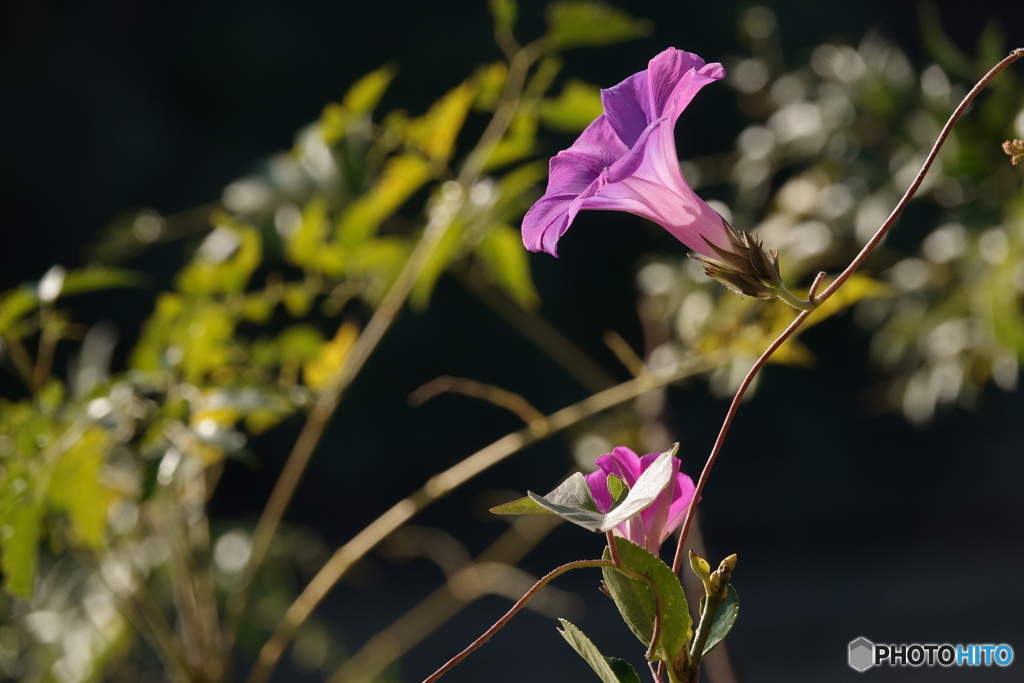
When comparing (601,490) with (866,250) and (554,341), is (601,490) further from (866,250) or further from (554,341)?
(554,341)

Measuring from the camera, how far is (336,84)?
214 centimetres

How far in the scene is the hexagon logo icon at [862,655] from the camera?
0.31m

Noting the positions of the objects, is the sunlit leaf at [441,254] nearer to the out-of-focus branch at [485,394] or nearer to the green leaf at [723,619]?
the out-of-focus branch at [485,394]

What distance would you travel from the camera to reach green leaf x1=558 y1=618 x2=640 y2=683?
7.5 inches

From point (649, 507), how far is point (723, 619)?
34mm

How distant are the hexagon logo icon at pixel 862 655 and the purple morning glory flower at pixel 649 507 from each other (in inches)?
5.3

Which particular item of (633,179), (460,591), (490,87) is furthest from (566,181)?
(460,591)

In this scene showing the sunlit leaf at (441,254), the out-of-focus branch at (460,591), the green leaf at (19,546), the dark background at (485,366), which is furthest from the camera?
the dark background at (485,366)

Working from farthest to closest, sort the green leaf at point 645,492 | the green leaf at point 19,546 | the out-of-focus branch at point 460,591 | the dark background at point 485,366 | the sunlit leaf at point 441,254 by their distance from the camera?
the dark background at point 485,366 → the out-of-focus branch at point 460,591 → the sunlit leaf at point 441,254 → the green leaf at point 19,546 → the green leaf at point 645,492

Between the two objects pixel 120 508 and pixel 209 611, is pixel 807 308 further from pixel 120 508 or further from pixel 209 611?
pixel 120 508

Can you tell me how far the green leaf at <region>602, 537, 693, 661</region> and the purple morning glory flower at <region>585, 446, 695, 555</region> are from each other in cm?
2

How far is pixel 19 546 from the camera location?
12.2 inches

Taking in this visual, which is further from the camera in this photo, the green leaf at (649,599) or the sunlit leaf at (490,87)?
the sunlit leaf at (490,87)

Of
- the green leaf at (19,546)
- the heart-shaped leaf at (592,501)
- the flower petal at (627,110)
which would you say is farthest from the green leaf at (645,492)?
the green leaf at (19,546)
